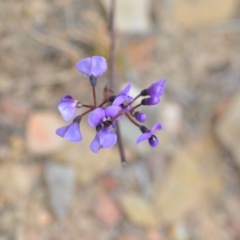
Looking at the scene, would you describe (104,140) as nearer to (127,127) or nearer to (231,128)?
(127,127)

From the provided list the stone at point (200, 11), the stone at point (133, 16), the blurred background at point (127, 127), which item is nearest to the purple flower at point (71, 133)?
the blurred background at point (127, 127)

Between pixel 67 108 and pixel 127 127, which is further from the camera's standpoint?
pixel 127 127

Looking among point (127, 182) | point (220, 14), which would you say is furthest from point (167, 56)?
point (127, 182)

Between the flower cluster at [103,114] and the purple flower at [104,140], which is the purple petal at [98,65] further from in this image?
the purple flower at [104,140]

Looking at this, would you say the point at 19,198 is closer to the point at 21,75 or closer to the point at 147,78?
the point at 21,75

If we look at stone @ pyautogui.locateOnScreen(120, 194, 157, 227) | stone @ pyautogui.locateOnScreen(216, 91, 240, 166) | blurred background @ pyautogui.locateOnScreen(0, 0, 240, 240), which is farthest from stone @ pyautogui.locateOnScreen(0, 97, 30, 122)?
stone @ pyautogui.locateOnScreen(216, 91, 240, 166)

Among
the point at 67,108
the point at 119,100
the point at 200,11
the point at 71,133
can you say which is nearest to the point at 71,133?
the point at 71,133
